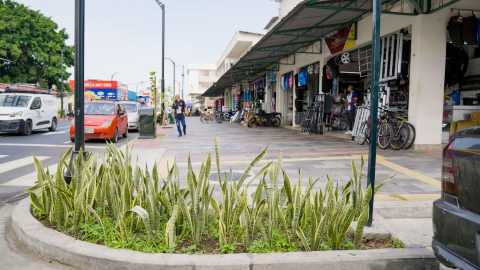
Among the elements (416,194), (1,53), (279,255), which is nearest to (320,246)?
(279,255)

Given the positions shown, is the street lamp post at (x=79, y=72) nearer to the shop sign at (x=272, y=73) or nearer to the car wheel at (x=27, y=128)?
the car wheel at (x=27, y=128)

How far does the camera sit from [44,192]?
11.9 feet

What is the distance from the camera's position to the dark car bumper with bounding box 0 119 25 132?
1370 cm

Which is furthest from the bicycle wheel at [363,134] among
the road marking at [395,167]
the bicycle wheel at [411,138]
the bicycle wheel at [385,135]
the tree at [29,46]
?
the tree at [29,46]

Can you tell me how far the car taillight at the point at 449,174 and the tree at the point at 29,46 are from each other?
1516 inches

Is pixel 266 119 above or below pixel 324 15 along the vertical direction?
below

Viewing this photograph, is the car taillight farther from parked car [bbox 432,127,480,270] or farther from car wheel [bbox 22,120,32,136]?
car wheel [bbox 22,120,32,136]

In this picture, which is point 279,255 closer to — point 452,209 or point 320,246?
point 320,246

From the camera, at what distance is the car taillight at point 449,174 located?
7.05ft

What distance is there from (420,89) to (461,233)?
8132 millimetres

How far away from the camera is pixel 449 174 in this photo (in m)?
2.20

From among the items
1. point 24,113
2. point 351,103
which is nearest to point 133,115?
point 24,113

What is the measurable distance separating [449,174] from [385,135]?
7743mm

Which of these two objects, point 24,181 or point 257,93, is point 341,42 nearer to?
point 24,181
